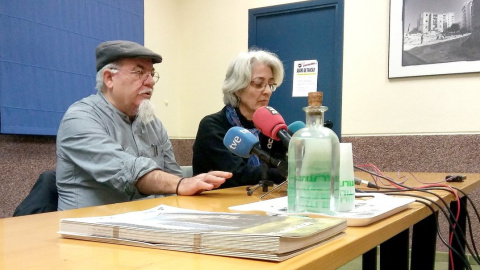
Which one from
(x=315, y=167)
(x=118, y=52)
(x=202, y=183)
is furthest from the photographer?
(x=118, y=52)

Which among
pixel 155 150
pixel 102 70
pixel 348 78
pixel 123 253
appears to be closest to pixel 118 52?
pixel 102 70

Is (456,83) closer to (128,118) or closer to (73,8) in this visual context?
(128,118)

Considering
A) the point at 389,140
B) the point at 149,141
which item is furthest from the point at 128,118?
the point at 389,140

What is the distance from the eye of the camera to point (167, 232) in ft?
1.83

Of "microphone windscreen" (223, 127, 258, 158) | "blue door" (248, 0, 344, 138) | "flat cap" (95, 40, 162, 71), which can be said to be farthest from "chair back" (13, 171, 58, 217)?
"blue door" (248, 0, 344, 138)

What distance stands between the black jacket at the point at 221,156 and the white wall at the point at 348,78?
128cm

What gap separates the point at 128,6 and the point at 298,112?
1.46 m

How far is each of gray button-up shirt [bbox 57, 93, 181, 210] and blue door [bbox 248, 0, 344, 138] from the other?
1757mm

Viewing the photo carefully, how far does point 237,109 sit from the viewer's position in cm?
214

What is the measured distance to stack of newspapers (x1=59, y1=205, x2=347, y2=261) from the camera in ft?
1.62

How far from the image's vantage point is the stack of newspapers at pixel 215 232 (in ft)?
1.62

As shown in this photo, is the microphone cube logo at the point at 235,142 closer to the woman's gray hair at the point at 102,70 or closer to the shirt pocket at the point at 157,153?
the shirt pocket at the point at 157,153

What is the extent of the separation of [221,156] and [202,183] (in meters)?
0.63

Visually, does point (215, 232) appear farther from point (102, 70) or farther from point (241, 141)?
point (102, 70)
